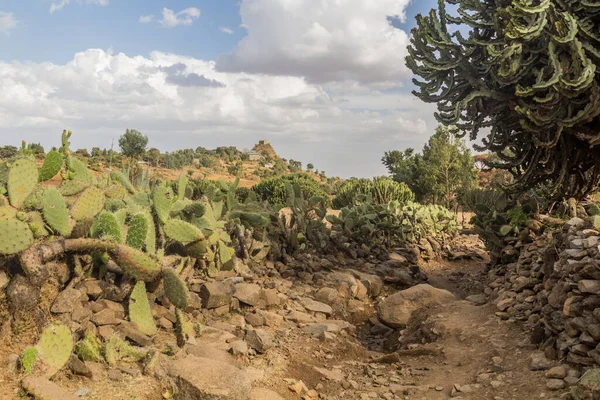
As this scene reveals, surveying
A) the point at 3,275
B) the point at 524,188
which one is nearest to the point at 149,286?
the point at 3,275

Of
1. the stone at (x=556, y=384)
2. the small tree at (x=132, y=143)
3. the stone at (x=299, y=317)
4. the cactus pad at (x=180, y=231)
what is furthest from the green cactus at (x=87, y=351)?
the small tree at (x=132, y=143)

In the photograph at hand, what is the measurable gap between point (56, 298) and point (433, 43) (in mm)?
7131

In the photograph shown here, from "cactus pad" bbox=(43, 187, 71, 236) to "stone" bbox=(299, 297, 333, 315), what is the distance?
334 cm

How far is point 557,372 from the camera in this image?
4.39 meters

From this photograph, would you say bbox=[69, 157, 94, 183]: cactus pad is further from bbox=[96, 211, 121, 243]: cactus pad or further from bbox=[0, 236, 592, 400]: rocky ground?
bbox=[0, 236, 592, 400]: rocky ground

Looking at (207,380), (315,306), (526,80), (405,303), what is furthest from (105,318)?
(526,80)

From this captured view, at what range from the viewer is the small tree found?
108ft

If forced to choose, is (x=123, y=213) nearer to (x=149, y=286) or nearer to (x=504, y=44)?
(x=149, y=286)

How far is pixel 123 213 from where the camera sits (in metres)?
5.31

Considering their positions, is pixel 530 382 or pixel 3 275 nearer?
pixel 3 275

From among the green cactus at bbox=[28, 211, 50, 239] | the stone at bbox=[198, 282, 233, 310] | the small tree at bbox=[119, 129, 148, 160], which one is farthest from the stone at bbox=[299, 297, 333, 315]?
the small tree at bbox=[119, 129, 148, 160]

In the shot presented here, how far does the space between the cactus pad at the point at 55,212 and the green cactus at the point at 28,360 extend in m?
1.34

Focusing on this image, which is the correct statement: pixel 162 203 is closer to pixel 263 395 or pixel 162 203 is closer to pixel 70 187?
pixel 70 187

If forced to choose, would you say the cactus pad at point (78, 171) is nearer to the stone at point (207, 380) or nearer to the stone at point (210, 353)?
the stone at point (210, 353)
